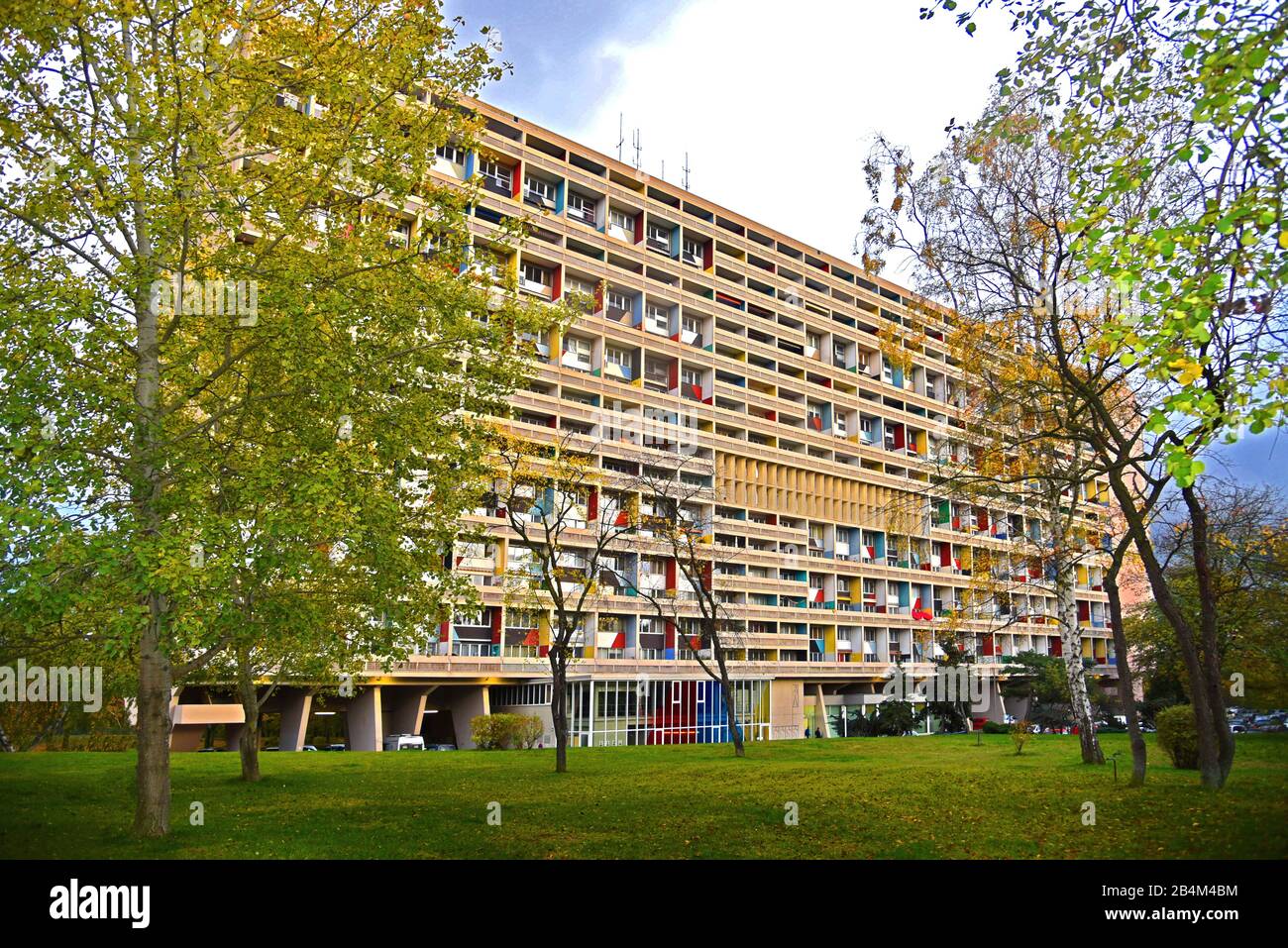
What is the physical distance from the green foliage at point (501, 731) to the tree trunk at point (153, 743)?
31.8 metres

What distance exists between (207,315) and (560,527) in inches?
1352

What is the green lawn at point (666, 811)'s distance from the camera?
1387 cm

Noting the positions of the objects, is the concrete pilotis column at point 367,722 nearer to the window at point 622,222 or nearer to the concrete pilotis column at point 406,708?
the concrete pilotis column at point 406,708

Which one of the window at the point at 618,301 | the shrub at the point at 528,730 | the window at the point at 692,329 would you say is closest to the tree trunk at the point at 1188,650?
the shrub at the point at 528,730

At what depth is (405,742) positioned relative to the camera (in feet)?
161

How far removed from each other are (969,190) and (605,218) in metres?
47.2

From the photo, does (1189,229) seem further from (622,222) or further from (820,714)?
(820,714)

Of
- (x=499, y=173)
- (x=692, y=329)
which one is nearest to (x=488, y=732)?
(x=499, y=173)

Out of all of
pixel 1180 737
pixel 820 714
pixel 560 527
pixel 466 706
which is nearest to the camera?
pixel 1180 737

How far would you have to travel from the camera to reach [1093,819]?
15117mm

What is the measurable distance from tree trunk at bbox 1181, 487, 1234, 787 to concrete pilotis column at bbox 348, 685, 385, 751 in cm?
4111

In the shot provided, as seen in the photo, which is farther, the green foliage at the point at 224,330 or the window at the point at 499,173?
the window at the point at 499,173
